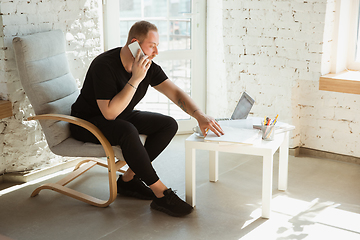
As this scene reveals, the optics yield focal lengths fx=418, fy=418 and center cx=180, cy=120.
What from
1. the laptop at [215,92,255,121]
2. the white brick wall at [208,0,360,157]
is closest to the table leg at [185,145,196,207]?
the laptop at [215,92,255,121]

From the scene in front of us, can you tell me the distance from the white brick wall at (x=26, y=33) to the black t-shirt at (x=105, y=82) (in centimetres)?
50

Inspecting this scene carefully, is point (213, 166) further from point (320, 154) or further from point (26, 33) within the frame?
point (26, 33)

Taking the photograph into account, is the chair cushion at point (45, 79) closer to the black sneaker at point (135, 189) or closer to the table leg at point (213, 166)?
the black sneaker at point (135, 189)

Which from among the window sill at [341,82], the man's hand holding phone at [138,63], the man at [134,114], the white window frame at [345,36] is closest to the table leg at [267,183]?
the man at [134,114]

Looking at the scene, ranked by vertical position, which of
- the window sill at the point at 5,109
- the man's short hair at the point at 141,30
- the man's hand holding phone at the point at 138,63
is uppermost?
the man's short hair at the point at 141,30

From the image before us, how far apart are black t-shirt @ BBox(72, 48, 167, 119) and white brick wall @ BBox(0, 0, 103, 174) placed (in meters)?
0.50

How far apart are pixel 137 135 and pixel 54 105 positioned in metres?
0.65

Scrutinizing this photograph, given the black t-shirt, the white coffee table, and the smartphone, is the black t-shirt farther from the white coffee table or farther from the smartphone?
the white coffee table

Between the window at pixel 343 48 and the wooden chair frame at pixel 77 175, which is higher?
the window at pixel 343 48

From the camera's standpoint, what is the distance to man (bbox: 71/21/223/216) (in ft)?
7.98

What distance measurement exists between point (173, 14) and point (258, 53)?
858mm

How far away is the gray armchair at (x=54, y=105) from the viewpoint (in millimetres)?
2518

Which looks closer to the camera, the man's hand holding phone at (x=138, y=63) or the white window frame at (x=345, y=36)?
the man's hand holding phone at (x=138, y=63)

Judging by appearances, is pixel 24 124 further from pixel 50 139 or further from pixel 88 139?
pixel 88 139
